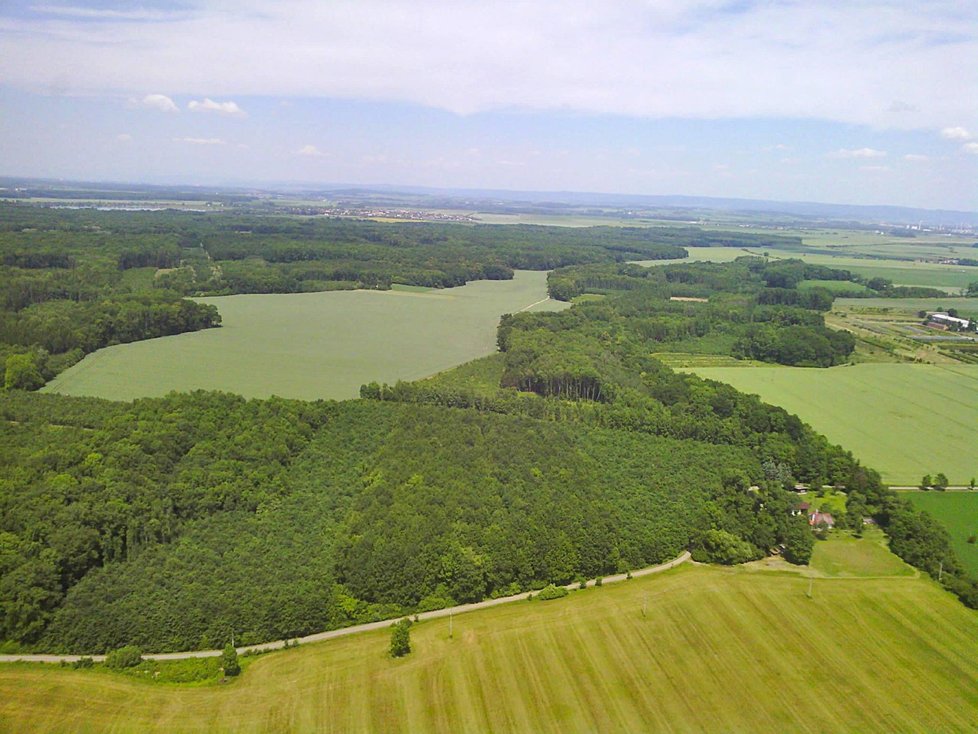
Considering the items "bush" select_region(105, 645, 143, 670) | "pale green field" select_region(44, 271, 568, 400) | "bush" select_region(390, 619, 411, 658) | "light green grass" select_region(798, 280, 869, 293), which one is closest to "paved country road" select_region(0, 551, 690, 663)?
"bush" select_region(105, 645, 143, 670)

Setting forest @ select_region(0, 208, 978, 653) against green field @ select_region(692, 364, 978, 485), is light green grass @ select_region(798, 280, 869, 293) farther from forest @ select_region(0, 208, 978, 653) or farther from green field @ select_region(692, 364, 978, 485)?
forest @ select_region(0, 208, 978, 653)

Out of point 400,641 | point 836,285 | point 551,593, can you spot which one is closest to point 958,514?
point 551,593

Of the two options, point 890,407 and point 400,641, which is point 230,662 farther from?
point 890,407

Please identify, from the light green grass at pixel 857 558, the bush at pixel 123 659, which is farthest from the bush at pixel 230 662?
the light green grass at pixel 857 558

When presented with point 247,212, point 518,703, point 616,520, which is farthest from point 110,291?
point 247,212

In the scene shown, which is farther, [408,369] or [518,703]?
[408,369]

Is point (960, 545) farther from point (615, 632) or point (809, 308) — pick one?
point (809, 308)
